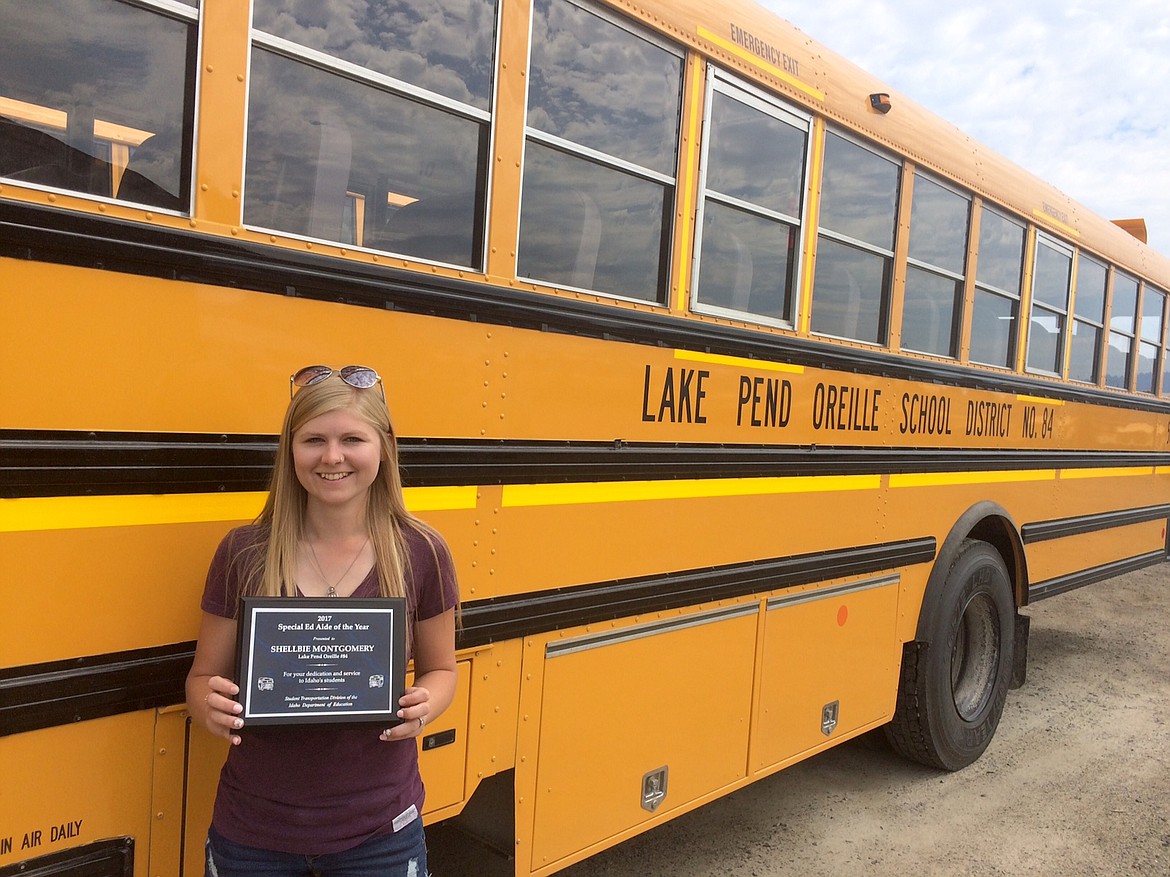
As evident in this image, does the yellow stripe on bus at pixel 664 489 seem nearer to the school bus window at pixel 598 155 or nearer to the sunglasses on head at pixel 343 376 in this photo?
the school bus window at pixel 598 155

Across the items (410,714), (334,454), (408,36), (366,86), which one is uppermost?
(408,36)

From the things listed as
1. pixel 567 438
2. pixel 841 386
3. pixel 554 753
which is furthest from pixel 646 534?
pixel 841 386

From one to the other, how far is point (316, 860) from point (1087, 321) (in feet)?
15.9

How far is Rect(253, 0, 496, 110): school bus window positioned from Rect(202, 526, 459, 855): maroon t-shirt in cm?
92

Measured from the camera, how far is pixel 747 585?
9.34 feet

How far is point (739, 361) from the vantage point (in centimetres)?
275

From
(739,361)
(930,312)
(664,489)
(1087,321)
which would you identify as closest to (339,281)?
(664,489)

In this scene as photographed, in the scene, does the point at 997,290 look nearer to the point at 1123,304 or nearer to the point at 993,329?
the point at 993,329

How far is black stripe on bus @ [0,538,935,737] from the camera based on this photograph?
1.48m

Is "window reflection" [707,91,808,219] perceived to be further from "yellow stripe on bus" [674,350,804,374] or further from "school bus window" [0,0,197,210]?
"school bus window" [0,0,197,210]

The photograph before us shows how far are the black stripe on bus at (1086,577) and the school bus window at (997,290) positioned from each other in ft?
3.88

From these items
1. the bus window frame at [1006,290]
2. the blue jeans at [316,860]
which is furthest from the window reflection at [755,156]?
the blue jeans at [316,860]

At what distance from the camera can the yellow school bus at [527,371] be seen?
1.50 metres

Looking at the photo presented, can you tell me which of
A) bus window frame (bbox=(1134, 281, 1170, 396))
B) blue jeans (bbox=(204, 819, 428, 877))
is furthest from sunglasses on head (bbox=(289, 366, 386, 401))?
bus window frame (bbox=(1134, 281, 1170, 396))
